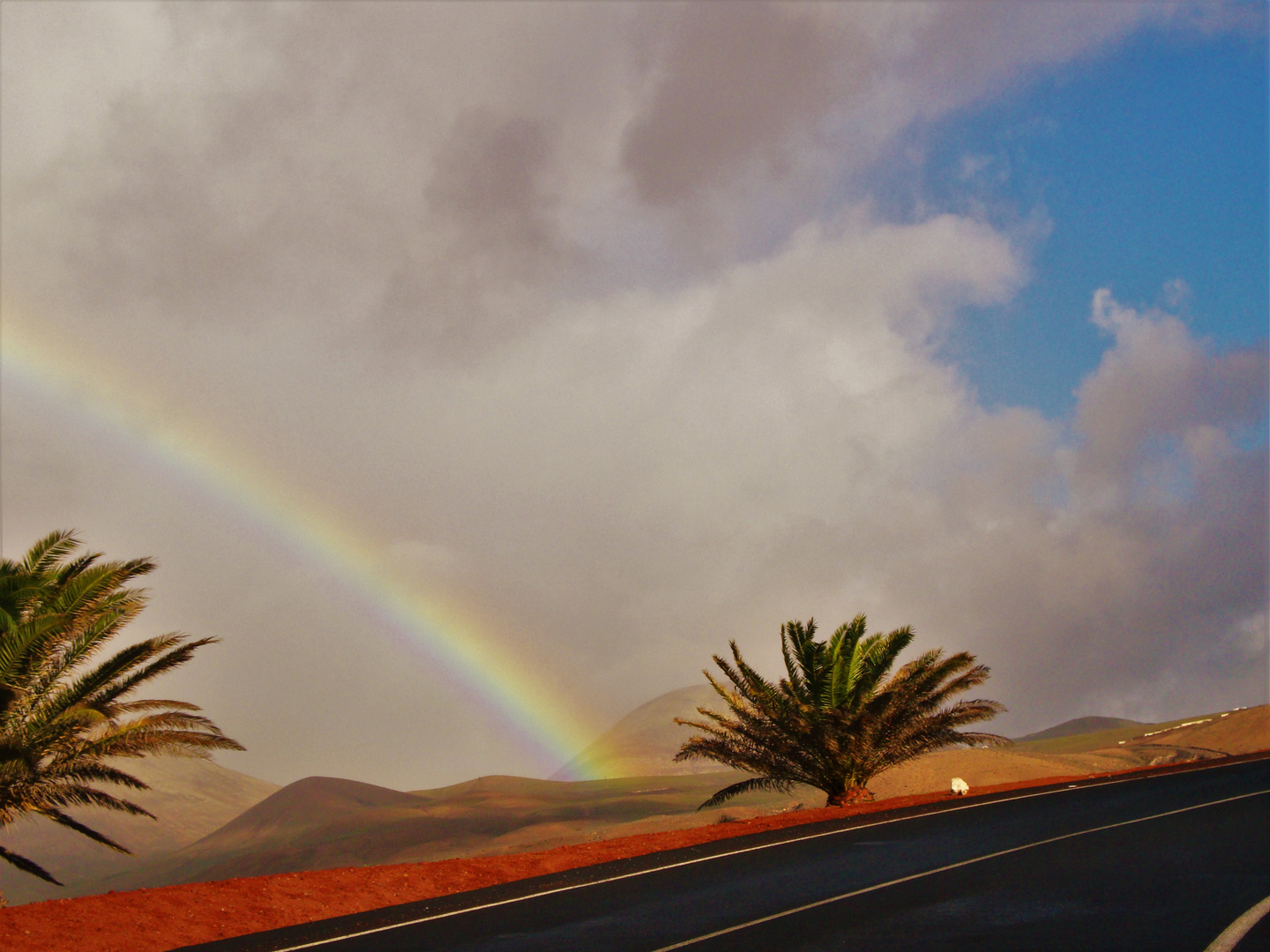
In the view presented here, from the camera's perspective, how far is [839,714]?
73.6ft

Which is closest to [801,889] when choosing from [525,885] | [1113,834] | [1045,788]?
[525,885]

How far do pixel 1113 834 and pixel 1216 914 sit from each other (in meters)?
6.06

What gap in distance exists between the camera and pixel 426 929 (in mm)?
10484

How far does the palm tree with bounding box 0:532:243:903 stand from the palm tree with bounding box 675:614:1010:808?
1116cm

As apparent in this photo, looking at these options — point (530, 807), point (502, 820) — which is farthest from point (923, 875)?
point (530, 807)

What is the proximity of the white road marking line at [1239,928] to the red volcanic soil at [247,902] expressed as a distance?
907 cm

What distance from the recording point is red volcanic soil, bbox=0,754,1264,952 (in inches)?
426

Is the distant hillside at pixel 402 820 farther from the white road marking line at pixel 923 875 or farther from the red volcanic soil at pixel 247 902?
Result: the white road marking line at pixel 923 875

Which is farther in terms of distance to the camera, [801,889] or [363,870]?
[363,870]

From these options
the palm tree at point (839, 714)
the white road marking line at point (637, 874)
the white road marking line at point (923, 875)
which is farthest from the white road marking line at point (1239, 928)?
the palm tree at point (839, 714)

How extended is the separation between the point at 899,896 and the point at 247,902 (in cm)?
796

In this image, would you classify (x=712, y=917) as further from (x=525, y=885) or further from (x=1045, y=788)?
(x=1045, y=788)

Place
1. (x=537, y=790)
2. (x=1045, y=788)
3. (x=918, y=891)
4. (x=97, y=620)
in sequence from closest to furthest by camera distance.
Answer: (x=918, y=891) → (x=97, y=620) → (x=1045, y=788) → (x=537, y=790)

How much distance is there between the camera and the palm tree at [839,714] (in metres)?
22.8
